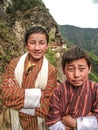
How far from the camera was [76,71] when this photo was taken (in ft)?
8.59

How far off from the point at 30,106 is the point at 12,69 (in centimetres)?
43

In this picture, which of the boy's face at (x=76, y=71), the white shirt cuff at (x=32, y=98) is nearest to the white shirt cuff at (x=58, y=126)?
the boy's face at (x=76, y=71)

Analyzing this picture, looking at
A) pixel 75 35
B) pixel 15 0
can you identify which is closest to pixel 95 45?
pixel 75 35

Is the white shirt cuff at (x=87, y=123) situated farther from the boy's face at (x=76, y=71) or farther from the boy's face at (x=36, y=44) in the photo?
the boy's face at (x=36, y=44)

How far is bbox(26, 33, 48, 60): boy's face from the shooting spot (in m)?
3.10

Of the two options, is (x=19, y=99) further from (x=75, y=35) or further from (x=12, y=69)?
(x=75, y=35)

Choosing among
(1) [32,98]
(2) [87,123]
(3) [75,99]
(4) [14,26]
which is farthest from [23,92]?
(4) [14,26]

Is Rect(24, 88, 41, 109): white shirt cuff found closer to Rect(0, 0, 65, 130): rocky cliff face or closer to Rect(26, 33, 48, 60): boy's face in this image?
Rect(26, 33, 48, 60): boy's face

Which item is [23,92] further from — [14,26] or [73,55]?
[14,26]

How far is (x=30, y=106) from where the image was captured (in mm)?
3037

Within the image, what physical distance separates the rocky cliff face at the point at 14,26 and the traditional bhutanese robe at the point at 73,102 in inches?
103

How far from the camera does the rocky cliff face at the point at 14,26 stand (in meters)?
7.03

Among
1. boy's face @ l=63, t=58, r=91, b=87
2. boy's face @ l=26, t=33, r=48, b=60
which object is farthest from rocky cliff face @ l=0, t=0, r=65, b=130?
boy's face @ l=63, t=58, r=91, b=87

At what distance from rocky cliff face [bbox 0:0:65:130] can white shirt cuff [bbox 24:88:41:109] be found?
220 cm
